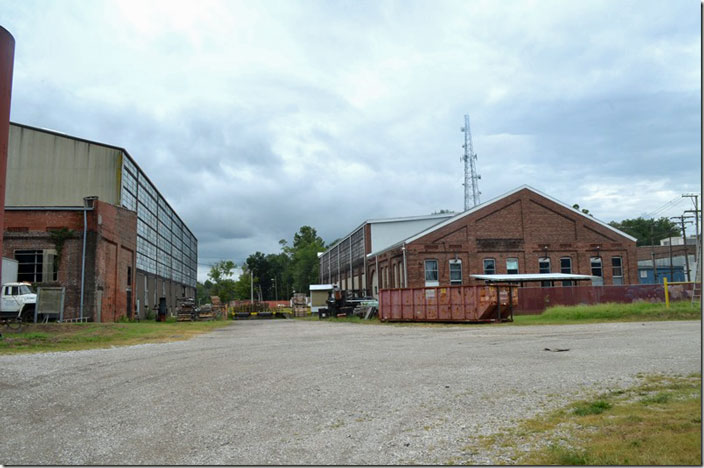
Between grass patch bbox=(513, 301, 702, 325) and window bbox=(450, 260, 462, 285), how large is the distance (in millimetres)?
13939

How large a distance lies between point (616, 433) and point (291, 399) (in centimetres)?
444

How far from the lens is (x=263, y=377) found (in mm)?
10828

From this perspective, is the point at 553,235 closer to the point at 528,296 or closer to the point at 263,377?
the point at 528,296

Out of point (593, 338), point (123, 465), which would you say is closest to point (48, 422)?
point (123, 465)

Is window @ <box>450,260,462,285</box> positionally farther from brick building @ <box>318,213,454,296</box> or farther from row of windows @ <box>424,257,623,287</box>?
brick building @ <box>318,213,454,296</box>

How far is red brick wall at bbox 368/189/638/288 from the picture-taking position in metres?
45.2

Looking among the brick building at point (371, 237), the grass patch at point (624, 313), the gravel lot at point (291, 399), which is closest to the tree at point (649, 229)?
the brick building at point (371, 237)

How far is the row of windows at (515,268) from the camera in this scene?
4500 centimetres

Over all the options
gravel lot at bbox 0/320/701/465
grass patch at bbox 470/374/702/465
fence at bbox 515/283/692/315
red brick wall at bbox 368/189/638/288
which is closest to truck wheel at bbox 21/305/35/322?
gravel lot at bbox 0/320/701/465

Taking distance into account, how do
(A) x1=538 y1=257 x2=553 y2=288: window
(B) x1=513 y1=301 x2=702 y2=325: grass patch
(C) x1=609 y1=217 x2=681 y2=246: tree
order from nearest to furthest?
(B) x1=513 y1=301 x2=702 y2=325: grass patch
(A) x1=538 y1=257 x2=553 y2=288: window
(C) x1=609 y1=217 x2=681 y2=246: tree

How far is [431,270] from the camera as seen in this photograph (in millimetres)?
45031

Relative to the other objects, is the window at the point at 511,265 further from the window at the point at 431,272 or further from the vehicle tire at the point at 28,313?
the vehicle tire at the point at 28,313

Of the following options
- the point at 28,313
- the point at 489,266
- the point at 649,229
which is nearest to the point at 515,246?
the point at 489,266

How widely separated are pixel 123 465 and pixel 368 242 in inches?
2062
